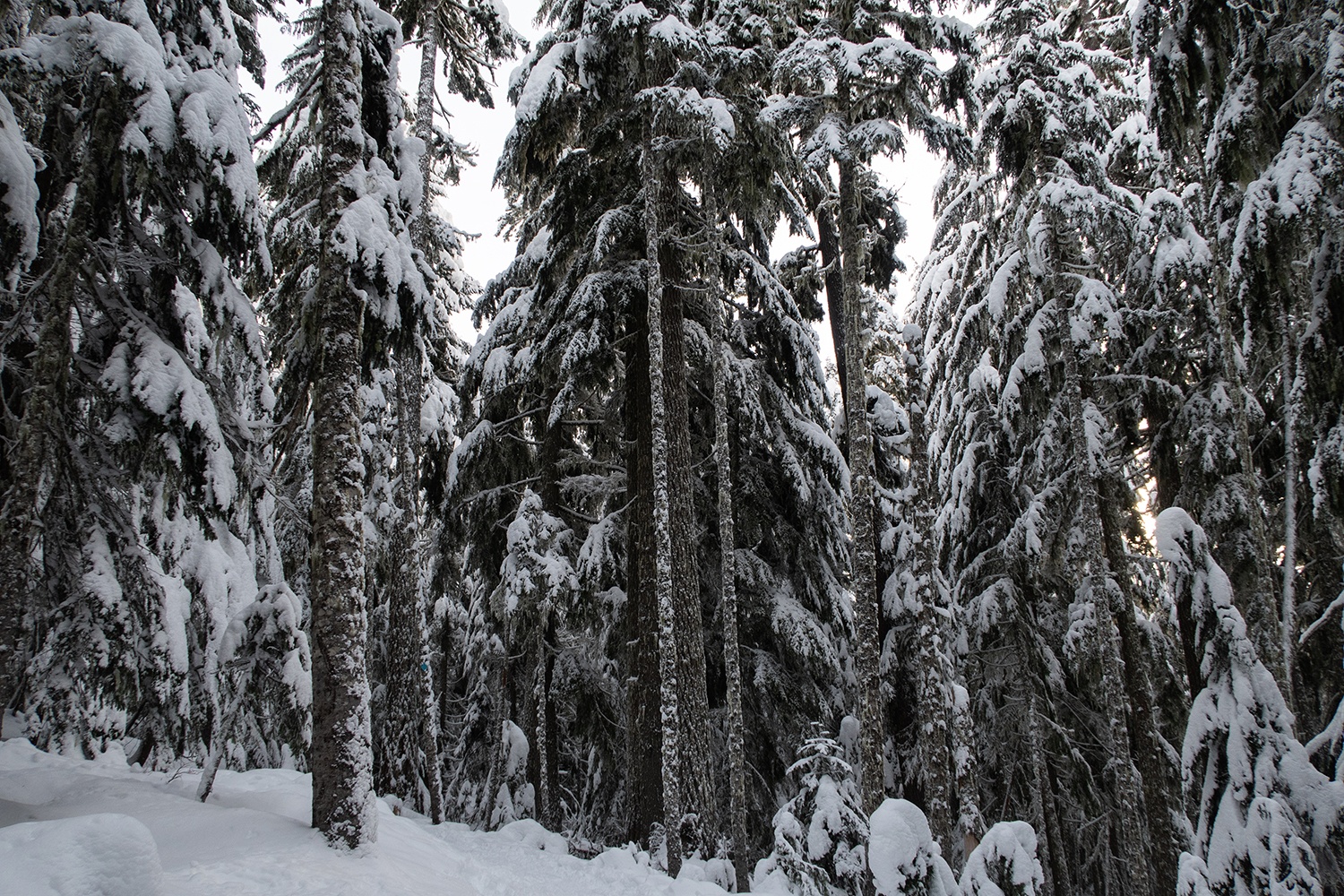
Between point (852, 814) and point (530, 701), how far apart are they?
11009 millimetres

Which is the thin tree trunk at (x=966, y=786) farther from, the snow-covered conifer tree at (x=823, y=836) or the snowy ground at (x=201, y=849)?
the snow-covered conifer tree at (x=823, y=836)

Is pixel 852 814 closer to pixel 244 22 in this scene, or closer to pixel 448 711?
pixel 244 22

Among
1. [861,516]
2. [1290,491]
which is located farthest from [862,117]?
[1290,491]

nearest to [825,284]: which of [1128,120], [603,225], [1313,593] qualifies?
[603,225]

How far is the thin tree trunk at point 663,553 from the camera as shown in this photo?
372 inches

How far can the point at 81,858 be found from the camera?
10.8 ft

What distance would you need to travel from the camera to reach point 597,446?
1672cm

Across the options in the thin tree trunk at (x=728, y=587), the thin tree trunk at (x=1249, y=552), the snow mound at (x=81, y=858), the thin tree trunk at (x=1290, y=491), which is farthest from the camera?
the thin tree trunk at (x=728, y=587)

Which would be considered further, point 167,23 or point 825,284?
point 825,284

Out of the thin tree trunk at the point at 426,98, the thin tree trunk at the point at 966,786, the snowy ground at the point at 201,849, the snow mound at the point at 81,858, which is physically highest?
the thin tree trunk at the point at 426,98

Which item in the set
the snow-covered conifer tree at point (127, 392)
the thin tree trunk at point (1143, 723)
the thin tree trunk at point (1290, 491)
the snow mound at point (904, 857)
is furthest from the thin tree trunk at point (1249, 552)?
the snow-covered conifer tree at point (127, 392)

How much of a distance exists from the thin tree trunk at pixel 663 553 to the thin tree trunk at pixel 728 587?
82 centimetres

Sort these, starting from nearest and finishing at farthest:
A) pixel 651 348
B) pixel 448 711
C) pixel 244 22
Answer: pixel 244 22 → pixel 651 348 → pixel 448 711

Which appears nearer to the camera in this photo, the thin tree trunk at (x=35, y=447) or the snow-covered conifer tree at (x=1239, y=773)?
the thin tree trunk at (x=35, y=447)
